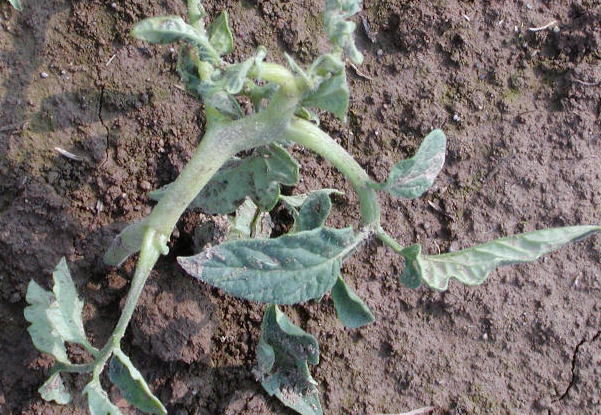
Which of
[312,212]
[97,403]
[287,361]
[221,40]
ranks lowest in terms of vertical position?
[287,361]

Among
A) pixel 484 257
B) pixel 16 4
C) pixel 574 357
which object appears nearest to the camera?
pixel 484 257

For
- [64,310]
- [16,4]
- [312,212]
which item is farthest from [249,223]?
[16,4]

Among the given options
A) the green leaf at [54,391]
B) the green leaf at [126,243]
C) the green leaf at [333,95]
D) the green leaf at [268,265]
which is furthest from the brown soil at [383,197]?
the green leaf at [333,95]

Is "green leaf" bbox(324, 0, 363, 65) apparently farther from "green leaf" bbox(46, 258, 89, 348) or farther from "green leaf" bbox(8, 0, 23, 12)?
"green leaf" bbox(8, 0, 23, 12)

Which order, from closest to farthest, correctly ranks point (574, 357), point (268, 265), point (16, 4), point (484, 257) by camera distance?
point (268, 265), point (484, 257), point (16, 4), point (574, 357)

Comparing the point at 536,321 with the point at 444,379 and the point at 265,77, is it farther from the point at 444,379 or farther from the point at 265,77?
the point at 265,77

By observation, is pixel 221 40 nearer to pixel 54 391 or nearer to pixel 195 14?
pixel 195 14

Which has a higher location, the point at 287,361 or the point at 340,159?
the point at 340,159
